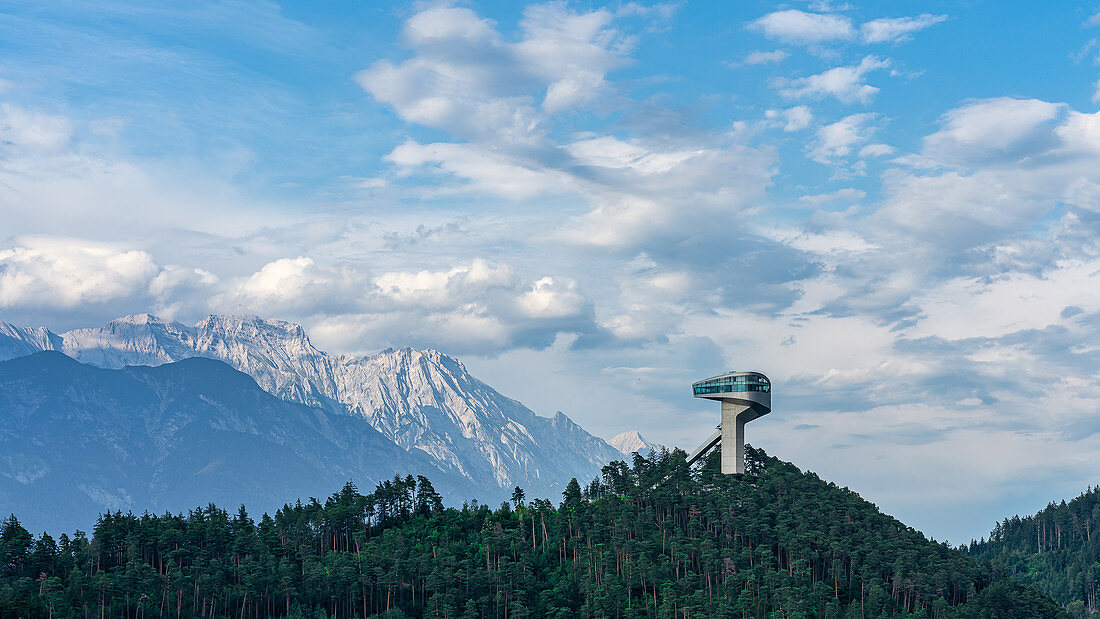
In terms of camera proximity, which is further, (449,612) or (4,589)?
(449,612)

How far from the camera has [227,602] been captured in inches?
7849

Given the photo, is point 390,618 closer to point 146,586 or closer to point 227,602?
point 227,602

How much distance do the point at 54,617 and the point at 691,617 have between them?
104486 millimetres

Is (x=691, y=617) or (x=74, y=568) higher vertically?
(x=74, y=568)

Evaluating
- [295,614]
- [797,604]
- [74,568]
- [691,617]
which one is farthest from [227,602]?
[797,604]

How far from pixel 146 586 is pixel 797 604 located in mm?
110433

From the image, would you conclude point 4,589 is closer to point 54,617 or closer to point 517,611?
point 54,617

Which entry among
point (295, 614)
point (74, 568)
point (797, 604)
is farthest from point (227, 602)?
point (797, 604)

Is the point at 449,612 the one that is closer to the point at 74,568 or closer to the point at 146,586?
the point at 146,586

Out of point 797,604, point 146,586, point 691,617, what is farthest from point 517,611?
point 146,586

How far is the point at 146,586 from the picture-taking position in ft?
632

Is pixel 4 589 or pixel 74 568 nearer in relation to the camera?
pixel 4 589

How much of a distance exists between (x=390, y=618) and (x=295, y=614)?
16195 millimetres

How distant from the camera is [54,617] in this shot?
18225 centimetres
